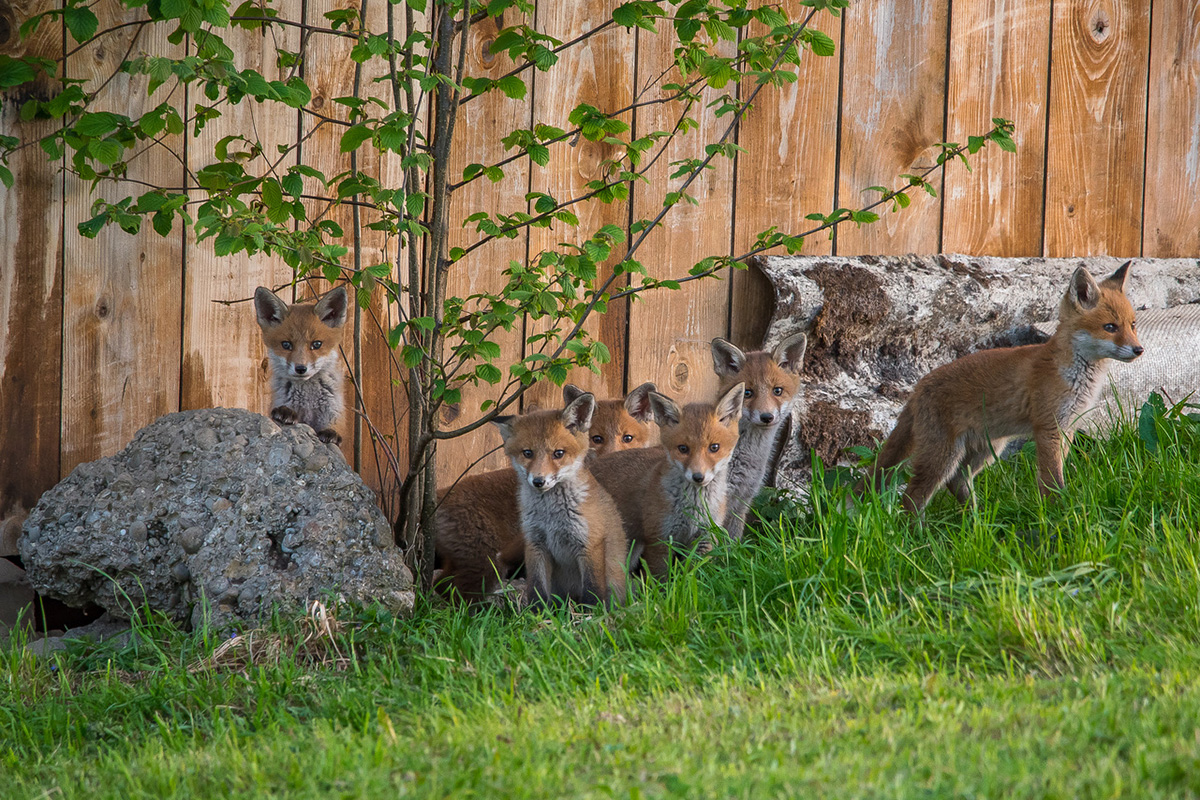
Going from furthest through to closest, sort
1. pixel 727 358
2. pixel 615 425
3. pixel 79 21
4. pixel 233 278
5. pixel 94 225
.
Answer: pixel 615 425, pixel 727 358, pixel 233 278, pixel 94 225, pixel 79 21

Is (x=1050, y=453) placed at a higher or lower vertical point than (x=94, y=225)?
lower

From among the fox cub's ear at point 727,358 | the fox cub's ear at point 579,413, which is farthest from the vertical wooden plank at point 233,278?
the fox cub's ear at point 727,358

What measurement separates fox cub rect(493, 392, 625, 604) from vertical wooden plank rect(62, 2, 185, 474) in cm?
166

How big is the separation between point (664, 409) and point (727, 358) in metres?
0.66

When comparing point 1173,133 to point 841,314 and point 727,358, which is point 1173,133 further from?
point 727,358

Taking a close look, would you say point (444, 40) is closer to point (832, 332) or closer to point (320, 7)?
point (320, 7)

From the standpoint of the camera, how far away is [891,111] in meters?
6.22

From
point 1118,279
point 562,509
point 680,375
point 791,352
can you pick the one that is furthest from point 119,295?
point 1118,279

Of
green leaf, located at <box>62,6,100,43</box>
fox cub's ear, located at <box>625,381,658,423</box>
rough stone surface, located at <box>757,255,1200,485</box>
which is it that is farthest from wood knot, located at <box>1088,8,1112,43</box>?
green leaf, located at <box>62,6,100,43</box>

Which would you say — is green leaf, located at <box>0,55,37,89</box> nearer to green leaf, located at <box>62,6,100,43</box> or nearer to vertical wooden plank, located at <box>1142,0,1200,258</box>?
green leaf, located at <box>62,6,100,43</box>

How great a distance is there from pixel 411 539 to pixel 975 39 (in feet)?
15.4

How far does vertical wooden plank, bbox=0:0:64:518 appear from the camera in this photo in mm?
4367

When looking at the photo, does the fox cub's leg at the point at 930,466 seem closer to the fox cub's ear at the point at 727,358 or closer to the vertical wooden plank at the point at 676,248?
the fox cub's ear at the point at 727,358

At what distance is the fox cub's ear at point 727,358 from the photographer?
16.8 feet
